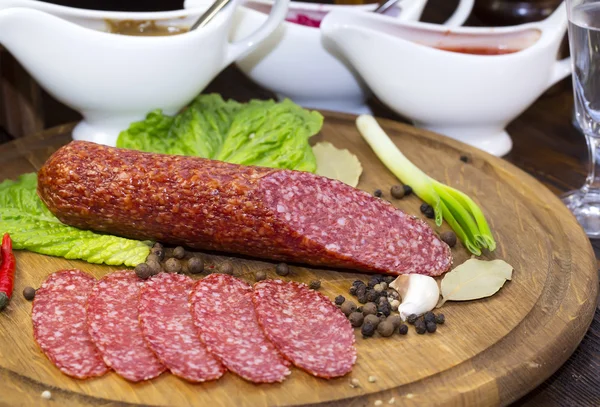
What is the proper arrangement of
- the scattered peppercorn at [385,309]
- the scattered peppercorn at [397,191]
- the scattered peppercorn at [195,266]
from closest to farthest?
1. the scattered peppercorn at [385,309]
2. the scattered peppercorn at [195,266]
3. the scattered peppercorn at [397,191]

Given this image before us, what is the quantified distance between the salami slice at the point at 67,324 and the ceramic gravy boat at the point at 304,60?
4.93 feet

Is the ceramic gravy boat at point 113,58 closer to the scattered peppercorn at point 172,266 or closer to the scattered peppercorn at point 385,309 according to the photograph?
the scattered peppercorn at point 172,266

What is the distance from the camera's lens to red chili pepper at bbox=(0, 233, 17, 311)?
8.48ft

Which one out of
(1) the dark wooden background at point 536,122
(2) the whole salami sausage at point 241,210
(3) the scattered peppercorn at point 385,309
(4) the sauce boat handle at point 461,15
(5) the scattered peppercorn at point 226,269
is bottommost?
(1) the dark wooden background at point 536,122

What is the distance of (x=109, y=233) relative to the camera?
297cm

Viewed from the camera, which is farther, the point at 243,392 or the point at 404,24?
the point at 404,24

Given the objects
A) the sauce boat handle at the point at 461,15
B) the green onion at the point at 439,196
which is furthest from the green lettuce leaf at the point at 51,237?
the sauce boat handle at the point at 461,15

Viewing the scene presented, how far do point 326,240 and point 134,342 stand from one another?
71 cm

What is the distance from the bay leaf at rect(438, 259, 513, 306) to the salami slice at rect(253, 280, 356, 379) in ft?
1.28

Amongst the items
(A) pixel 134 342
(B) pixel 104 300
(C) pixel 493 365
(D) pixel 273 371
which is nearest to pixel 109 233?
(B) pixel 104 300

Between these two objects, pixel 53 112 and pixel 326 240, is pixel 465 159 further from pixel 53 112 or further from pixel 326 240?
pixel 53 112

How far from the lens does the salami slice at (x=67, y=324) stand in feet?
7.54

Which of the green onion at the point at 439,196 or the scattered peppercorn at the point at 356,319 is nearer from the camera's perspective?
the scattered peppercorn at the point at 356,319

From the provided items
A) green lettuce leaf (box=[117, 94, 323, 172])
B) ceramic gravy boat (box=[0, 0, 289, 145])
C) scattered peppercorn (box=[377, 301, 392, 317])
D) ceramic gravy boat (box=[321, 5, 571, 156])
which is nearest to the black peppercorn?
scattered peppercorn (box=[377, 301, 392, 317])
